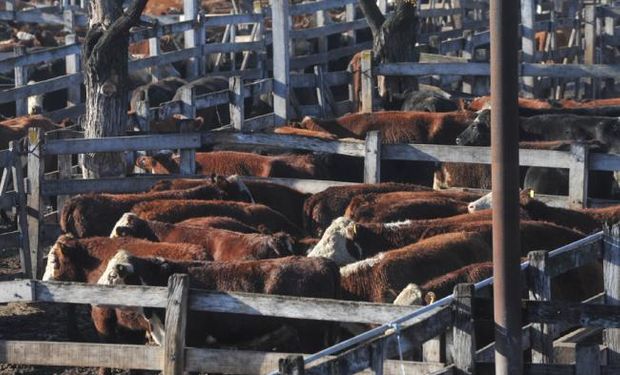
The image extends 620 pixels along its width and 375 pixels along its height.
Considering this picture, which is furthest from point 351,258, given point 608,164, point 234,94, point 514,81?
point 234,94

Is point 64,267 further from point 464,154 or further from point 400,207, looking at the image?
point 464,154

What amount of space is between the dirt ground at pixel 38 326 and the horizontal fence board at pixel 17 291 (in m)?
1.78

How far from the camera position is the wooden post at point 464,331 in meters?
7.42

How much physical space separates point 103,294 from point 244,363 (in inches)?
43.7

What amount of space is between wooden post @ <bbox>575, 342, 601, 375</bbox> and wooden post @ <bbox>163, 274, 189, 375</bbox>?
2.44 meters

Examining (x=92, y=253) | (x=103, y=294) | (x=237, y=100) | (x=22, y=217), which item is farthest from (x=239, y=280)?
(x=237, y=100)

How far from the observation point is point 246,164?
16.1 meters

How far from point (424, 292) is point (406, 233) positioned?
2.12 meters

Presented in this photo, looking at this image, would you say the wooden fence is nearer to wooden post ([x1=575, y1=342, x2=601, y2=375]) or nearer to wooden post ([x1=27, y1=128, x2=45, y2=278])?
wooden post ([x1=575, y1=342, x2=601, y2=375])

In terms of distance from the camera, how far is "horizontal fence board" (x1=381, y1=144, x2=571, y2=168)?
1346 centimetres

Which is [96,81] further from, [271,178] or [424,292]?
[424,292]

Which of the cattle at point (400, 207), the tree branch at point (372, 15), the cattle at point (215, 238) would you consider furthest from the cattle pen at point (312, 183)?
the cattle at point (215, 238)

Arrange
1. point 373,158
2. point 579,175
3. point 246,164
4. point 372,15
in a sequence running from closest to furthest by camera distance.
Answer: point 579,175, point 373,158, point 246,164, point 372,15

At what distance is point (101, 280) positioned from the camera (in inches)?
411
